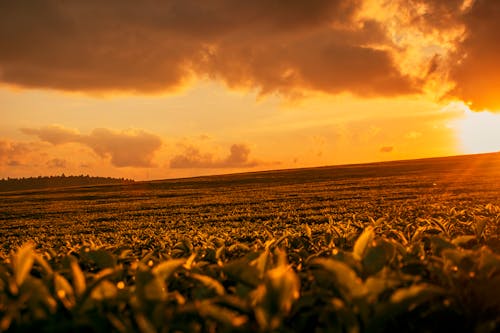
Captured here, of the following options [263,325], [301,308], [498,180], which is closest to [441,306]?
[301,308]

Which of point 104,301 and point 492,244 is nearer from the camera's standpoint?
point 104,301

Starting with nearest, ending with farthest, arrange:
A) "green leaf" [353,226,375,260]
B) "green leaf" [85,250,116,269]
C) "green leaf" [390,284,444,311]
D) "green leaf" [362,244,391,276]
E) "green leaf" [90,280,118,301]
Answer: "green leaf" [390,284,444,311], "green leaf" [90,280,118,301], "green leaf" [362,244,391,276], "green leaf" [353,226,375,260], "green leaf" [85,250,116,269]

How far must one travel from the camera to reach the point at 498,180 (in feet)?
133

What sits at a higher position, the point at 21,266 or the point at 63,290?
the point at 21,266

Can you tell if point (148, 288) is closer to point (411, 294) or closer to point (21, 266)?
point (21, 266)

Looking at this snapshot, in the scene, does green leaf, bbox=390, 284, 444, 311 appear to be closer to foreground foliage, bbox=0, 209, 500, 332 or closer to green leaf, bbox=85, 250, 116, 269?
foreground foliage, bbox=0, 209, 500, 332

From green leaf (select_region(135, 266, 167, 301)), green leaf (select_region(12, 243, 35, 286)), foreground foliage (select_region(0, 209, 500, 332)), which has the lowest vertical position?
foreground foliage (select_region(0, 209, 500, 332))

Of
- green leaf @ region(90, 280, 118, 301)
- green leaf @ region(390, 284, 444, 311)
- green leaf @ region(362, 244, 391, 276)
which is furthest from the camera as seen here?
green leaf @ region(362, 244, 391, 276)

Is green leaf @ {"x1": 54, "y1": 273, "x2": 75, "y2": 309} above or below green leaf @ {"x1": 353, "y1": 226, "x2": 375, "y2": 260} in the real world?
below

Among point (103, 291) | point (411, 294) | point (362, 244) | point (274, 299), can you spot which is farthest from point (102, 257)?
point (411, 294)

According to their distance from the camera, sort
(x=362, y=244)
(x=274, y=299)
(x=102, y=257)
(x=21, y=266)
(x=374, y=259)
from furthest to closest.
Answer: (x=102, y=257) → (x=362, y=244) → (x=374, y=259) → (x=21, y=266) → (x=274, y=299)

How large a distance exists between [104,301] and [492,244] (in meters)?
3.14

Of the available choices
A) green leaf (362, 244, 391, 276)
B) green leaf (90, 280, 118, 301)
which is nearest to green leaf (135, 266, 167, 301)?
green leaf (90, 280, 118, 301)

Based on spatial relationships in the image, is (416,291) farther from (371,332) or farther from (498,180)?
(498,180)
